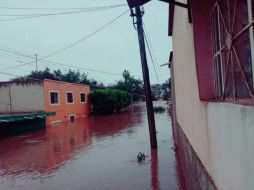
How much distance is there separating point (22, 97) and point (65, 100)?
534 cm

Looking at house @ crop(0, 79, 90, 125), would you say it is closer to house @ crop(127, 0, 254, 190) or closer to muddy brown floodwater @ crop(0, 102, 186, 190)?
muddy brown floodwater @ crop(0, 102, 186, 190)

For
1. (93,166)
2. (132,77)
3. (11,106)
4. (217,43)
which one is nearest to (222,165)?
(217,43)

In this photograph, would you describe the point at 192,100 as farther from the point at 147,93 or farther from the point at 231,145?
the point at 147,93

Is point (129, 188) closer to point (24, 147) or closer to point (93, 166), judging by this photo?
point (93, 166)

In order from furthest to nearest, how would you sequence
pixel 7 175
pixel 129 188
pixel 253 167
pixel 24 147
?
pixel 24 147 → pixel 7 175 → pixel 129 188 → pixel 253 167

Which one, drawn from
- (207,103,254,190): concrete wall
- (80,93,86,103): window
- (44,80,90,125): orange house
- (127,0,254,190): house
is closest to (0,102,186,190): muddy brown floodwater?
(127,0,254,190): house

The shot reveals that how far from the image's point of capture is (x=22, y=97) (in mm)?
28734

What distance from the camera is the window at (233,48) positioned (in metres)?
2.53

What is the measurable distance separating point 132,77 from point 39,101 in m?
47.5

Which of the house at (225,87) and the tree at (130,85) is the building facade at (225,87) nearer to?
the house at (225,87)

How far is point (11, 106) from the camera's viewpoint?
2931 cm

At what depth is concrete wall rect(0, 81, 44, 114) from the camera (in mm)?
28312

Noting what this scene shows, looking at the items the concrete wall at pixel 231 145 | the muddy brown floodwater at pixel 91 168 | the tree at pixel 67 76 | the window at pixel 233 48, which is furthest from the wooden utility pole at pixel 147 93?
the tree at pixel 67 76

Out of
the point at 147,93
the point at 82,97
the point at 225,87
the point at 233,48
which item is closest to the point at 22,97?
the point at 82,97
